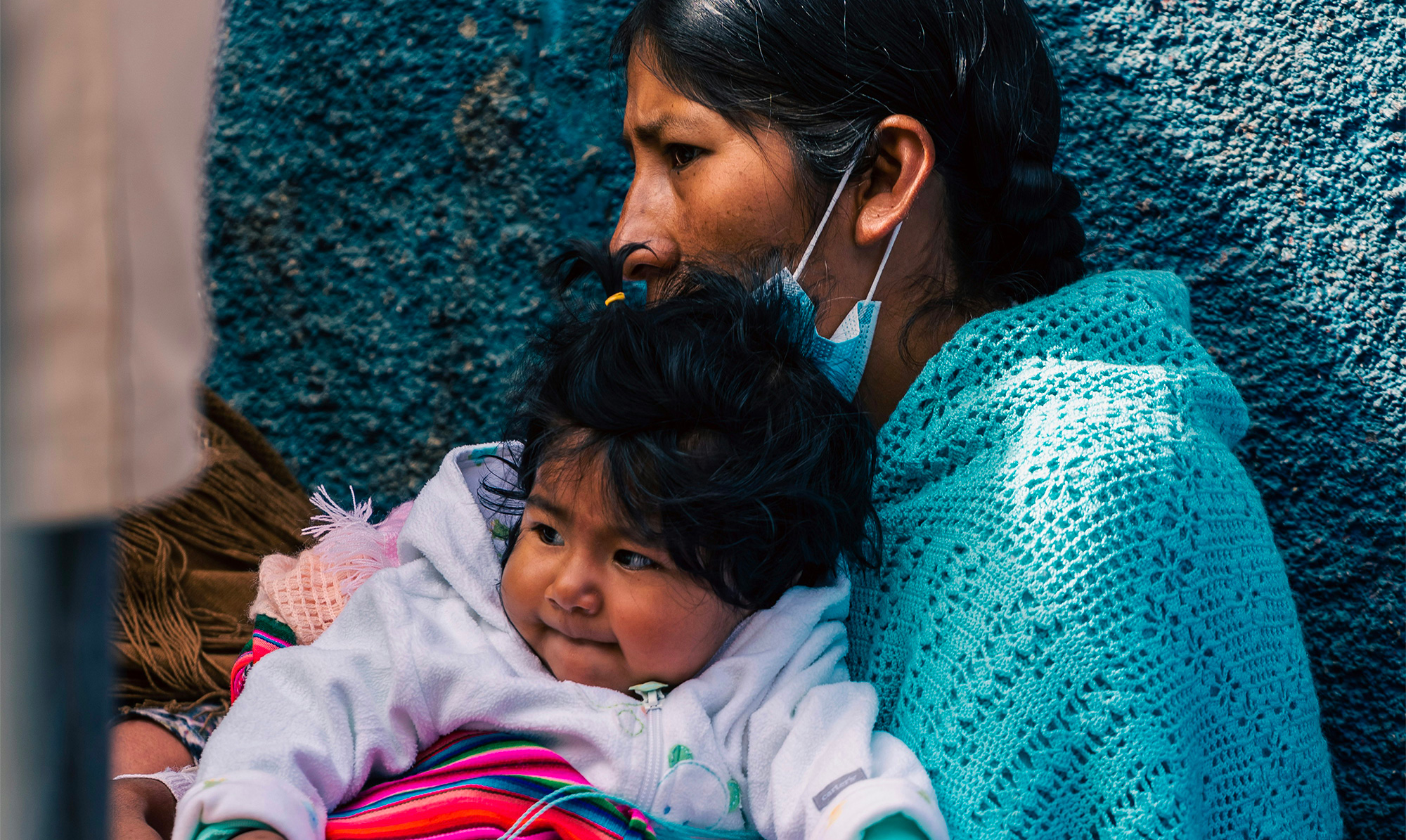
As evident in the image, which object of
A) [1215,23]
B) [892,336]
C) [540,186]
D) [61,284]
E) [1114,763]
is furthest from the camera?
[540,186]

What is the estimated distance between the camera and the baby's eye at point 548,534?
117 centimetres

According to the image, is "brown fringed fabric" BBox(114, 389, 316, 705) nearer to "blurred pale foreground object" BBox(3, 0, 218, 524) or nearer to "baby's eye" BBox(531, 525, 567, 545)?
"baby's eye" BBox(531, 525, 567, 545)

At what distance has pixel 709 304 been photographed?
1.26 meters

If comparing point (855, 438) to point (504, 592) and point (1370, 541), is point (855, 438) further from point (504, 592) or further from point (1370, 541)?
point (1370, 541)

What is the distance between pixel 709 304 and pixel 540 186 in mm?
946

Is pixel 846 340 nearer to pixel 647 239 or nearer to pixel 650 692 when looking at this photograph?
pixel 647 239

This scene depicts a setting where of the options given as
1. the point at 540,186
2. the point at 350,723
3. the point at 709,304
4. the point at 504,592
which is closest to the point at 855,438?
the point at 709,304

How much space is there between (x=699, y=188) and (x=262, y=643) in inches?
31.0

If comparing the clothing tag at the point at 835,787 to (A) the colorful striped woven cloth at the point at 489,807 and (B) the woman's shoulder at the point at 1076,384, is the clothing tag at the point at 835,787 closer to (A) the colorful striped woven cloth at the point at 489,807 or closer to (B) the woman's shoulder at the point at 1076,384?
(A) the colorful striped woven cloth at the point at 489,807

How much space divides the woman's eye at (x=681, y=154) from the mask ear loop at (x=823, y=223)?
0.19 meters

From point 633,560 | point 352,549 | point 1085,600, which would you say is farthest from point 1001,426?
point 352,549

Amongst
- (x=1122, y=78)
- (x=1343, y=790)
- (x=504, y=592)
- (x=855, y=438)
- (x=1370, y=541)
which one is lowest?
(x=1343, y=790)

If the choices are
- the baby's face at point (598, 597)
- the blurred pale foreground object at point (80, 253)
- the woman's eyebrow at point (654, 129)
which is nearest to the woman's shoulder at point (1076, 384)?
the baby's face at point (598, 597)

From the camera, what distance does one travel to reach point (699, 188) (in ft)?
4.77
